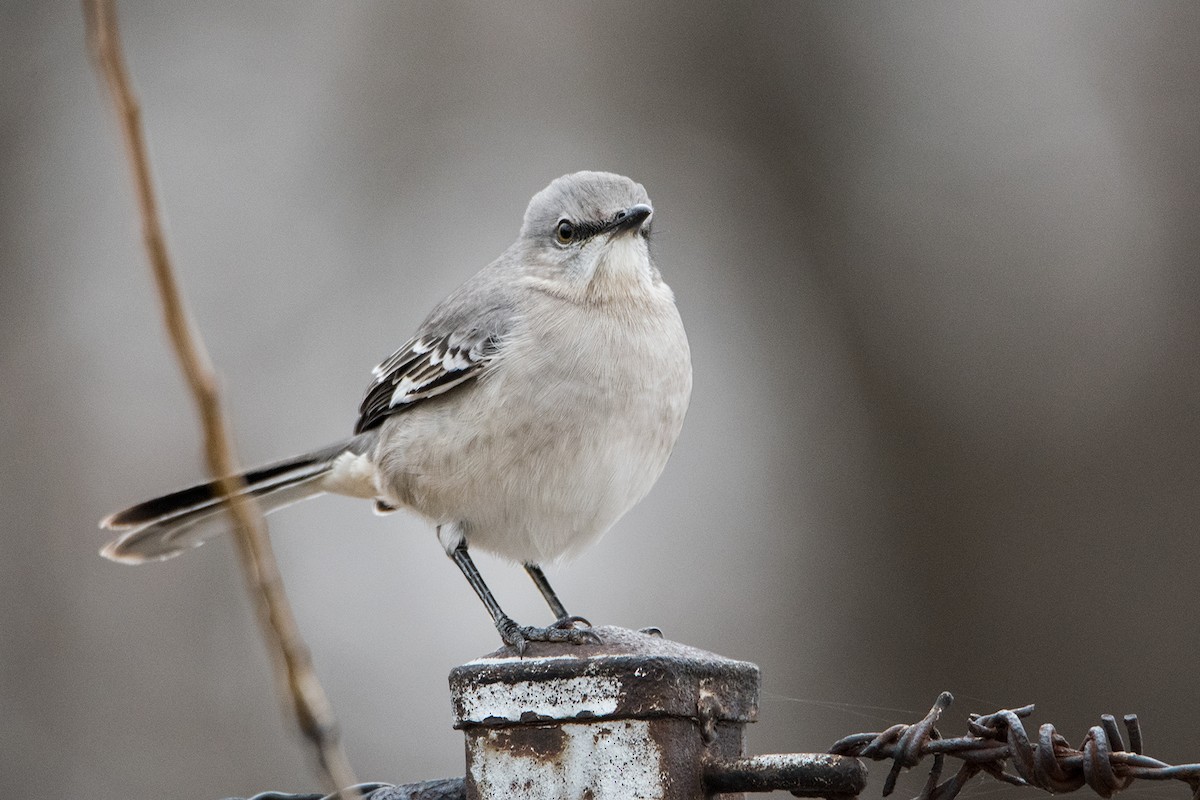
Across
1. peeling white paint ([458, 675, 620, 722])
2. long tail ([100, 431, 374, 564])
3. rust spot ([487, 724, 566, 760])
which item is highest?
long tail ([100, 431, 374, 564])

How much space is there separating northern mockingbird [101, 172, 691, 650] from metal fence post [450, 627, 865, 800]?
0.95 m

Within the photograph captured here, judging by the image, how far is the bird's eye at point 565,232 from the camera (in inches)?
143

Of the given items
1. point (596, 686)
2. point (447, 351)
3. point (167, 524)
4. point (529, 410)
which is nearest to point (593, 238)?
point (447, 351)

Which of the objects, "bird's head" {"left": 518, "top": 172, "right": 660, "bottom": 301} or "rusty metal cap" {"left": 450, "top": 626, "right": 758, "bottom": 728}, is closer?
"rusty metal cap" {"left": 450, "top": 626, "right": 758, "bottom": 728}

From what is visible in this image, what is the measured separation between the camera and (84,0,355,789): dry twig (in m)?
0.80

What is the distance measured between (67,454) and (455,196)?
269 centimetres

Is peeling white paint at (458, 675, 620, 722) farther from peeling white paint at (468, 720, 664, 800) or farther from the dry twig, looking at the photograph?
the dry twig

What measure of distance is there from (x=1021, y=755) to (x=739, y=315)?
593 centimetres

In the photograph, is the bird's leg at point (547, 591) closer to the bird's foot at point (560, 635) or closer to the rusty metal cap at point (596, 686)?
the bird's foot at point (560, 635)

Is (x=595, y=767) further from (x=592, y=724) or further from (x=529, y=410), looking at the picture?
(x=529, y=410)

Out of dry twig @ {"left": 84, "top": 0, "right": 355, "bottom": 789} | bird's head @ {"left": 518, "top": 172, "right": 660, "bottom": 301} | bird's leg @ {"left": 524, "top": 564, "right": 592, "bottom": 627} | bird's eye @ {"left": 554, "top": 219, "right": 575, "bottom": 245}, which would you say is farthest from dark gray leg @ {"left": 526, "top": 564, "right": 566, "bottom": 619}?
dry twig @ {"left": 84, "top": 0, "right": 355, "bottom": 789}

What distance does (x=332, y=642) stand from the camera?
7039mm

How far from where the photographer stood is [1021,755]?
5.31ft

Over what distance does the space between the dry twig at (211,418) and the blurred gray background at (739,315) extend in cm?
532
